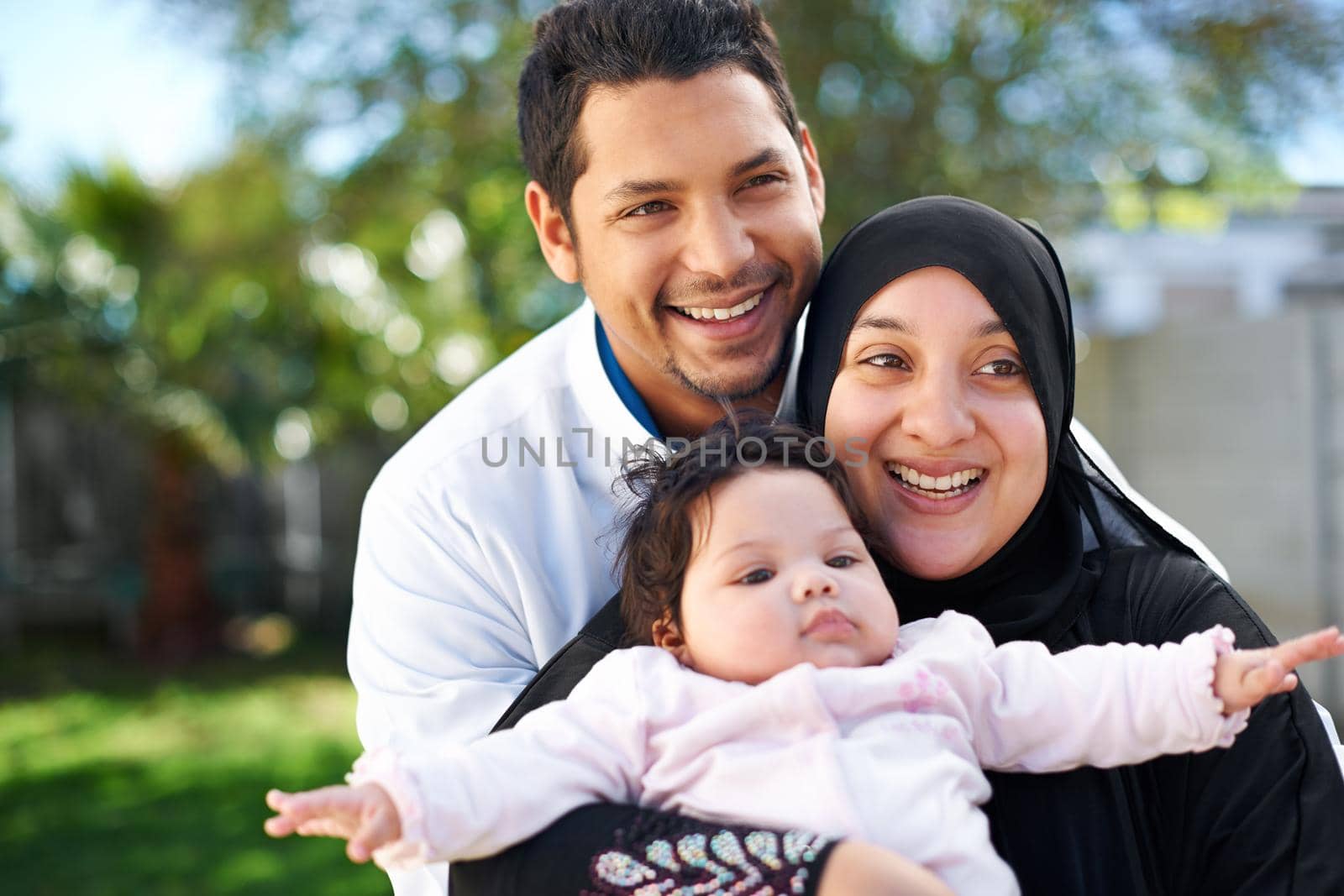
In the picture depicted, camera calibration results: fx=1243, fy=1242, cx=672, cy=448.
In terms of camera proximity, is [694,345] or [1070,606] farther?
[694,345]

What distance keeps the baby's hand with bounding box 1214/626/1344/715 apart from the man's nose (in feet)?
3.95

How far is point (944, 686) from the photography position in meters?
1.88

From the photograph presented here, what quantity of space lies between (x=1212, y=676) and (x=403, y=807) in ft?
3.83

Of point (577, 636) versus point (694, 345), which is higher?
point (694, 345)

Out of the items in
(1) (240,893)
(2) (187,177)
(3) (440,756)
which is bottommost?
(1) (240,893)

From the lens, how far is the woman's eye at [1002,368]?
2.15 meters

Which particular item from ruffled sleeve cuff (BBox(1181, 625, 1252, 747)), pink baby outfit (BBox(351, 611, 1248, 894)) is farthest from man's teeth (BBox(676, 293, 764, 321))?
ruffled sleeve cuff (BBox(1181, 625, 1252, 747))

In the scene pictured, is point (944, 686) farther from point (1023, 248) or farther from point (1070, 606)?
point (1023, 248)

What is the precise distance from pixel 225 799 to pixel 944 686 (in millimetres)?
5686

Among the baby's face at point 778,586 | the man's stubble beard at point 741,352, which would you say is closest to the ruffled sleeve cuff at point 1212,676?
the baby's face at point 778,586

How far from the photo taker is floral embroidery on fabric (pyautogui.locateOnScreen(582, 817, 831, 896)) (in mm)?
1657

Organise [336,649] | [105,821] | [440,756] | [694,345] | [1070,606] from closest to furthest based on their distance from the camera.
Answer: [440,756] → [1070,606] → [694,345] → [105,821] → [336,649]

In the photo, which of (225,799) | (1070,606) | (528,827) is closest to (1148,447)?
(225,799)

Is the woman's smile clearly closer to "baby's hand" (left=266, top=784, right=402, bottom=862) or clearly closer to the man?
the man
